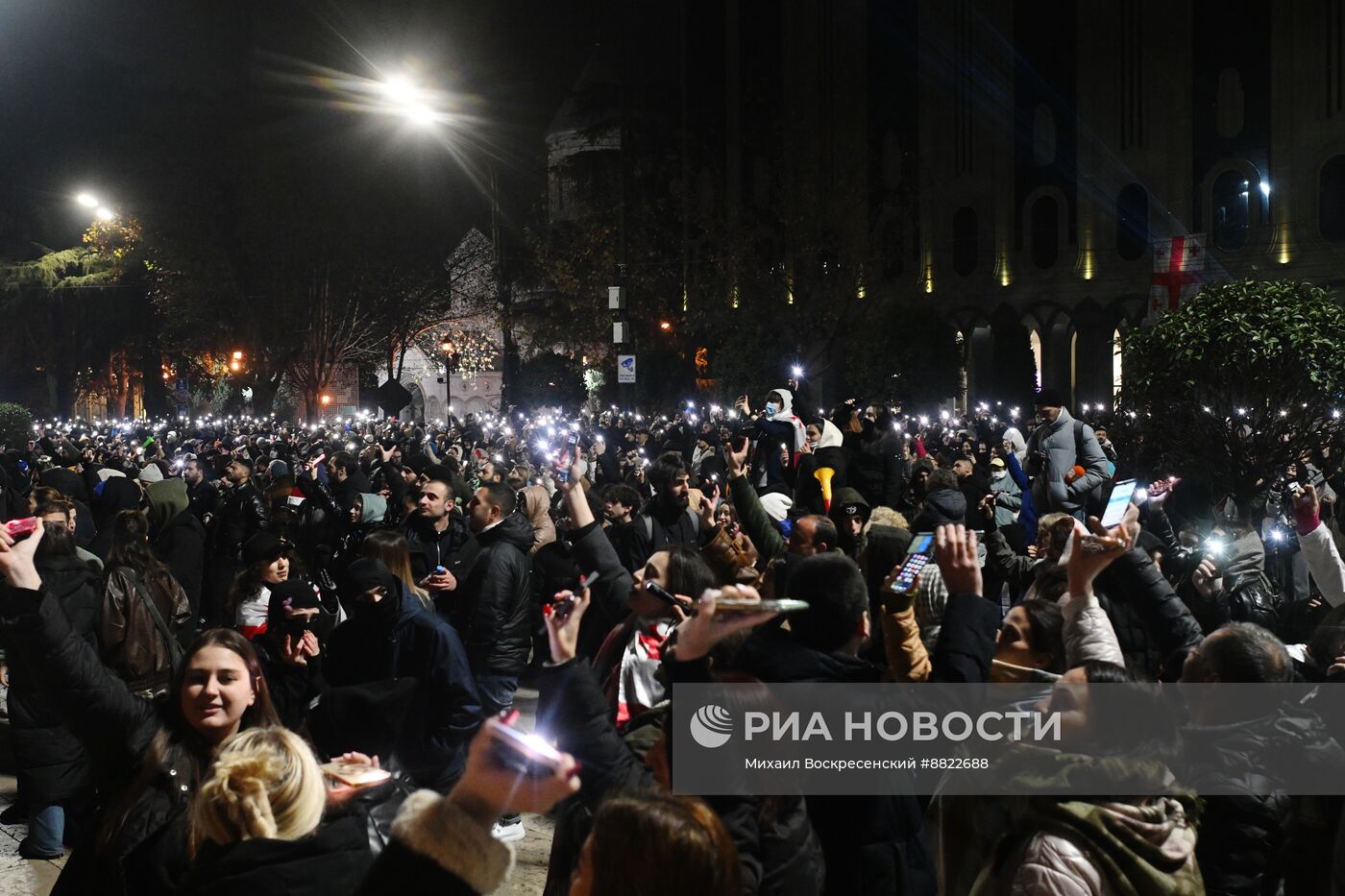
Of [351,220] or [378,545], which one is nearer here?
[378,545]

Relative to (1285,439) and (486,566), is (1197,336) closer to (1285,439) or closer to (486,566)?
(1285,439)

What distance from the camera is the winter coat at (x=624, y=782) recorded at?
2.97m

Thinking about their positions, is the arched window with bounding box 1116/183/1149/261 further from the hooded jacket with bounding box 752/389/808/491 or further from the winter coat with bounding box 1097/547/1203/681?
the winter coat with bounding box 1097/547/1203/681

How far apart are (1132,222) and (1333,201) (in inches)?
243

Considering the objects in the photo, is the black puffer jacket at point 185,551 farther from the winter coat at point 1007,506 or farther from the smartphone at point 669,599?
the smartphone at point 669,599

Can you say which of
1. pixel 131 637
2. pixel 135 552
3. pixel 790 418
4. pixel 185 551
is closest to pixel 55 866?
pixel 131 637

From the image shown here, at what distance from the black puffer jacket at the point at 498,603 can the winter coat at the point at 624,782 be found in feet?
12.2

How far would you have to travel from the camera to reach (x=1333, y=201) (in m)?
36.2

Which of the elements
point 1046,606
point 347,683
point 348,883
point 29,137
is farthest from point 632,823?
point 29,137

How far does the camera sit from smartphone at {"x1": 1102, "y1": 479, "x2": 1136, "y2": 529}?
4.46 metres

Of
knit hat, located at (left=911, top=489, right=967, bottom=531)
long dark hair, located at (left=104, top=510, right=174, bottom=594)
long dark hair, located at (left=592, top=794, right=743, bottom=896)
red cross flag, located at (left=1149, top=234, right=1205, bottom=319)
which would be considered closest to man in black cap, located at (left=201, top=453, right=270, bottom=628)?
long dark hair, located at (left=104, top=510, right=174, bottom=594)

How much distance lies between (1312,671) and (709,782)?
2399 millimetres

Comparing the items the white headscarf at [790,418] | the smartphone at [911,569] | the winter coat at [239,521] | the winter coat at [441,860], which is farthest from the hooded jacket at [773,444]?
the winter coat at [441,860]

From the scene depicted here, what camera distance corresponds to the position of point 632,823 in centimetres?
236
